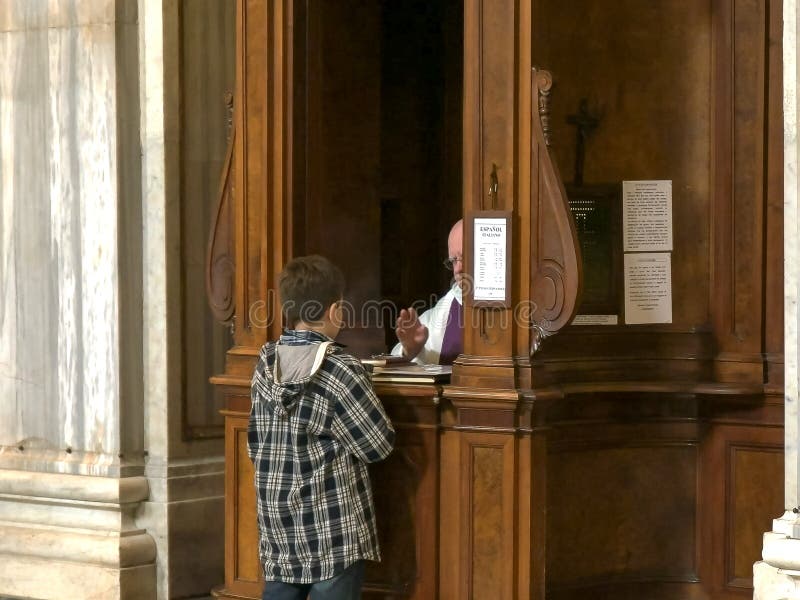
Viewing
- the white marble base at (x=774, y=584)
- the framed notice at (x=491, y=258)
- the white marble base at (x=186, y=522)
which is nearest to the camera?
the white marble base at (x=774, y=584)

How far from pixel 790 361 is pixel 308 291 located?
5.03ft

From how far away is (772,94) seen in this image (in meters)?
5.29

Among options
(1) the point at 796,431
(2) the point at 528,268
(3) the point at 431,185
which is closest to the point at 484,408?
(2) the point at 528,268

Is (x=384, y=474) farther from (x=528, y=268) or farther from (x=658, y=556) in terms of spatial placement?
(x=658, y=556)

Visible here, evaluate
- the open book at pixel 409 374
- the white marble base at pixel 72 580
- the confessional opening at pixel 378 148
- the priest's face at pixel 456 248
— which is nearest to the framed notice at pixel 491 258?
the open book at pixel 409 374

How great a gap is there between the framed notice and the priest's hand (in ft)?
1.66

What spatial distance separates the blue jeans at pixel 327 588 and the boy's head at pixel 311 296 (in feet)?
2.58

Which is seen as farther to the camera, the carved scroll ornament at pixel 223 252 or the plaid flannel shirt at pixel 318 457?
the carved scroll ornament at pixel 223 252

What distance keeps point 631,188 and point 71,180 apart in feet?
7.72

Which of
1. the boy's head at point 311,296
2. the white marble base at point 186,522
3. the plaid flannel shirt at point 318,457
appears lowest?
the white marble base at point 186,522

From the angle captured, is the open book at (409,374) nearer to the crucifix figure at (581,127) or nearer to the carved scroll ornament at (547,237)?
the carved scroll ornament at (547,237)

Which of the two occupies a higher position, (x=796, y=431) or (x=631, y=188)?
(x=631, y=188)

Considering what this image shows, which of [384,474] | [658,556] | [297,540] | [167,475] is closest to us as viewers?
[297,540]

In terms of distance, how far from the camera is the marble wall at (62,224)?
589cm
